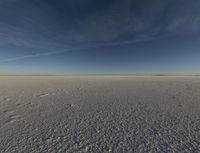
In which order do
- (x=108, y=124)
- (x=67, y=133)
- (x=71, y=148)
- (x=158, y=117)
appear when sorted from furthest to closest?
(x=158, y=117)
(x=108, y=124)
(x=67, y=133)
(x=71, y=148)

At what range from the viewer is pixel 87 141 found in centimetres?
329

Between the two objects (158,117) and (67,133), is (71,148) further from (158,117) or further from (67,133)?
(158,117)

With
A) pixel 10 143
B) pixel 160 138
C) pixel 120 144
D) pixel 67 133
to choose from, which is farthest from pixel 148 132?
pixel 10 143

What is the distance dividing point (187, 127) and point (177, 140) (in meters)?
1.07

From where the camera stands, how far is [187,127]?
157 inches

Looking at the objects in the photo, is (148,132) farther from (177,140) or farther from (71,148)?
(71,148)

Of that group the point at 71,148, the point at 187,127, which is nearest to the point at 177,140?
the point at 187,127

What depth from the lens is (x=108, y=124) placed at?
431cm

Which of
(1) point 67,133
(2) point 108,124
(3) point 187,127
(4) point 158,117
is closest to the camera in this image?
(1) point 67,133

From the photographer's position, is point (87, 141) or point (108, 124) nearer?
point (87, 141)

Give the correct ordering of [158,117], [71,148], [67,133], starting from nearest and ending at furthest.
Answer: [71,148] < [67,133] < [158,117]

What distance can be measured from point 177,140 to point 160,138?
1.40 feet

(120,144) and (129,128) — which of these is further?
(129,128)

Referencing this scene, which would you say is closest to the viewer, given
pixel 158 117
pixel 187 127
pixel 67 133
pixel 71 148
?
pixel 71 148
